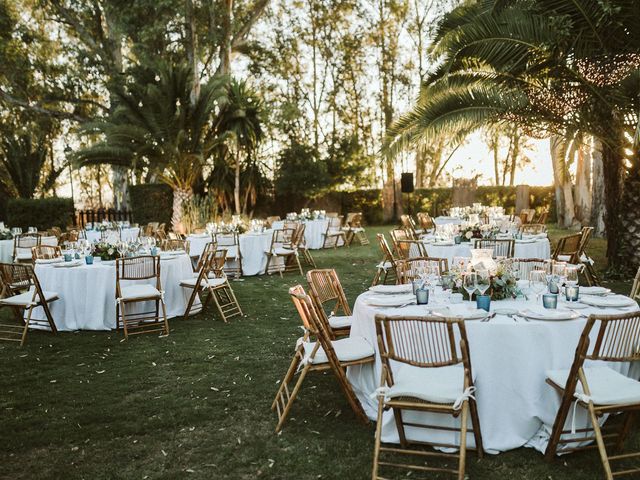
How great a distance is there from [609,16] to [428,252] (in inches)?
166

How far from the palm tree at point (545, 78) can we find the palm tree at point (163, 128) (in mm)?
9093

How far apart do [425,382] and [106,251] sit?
5526 mm

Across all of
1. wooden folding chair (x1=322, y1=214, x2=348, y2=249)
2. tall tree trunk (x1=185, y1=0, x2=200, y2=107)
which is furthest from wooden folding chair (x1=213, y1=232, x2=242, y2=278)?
tall tree trunk (x1=185, y1=0, x2=200, y2=107)

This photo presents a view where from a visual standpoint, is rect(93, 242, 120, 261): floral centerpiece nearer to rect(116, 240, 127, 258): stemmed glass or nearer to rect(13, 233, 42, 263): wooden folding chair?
rect(116, 240, 127, 258): stemmed glass

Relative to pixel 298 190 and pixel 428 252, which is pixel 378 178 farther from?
pixel 428 252

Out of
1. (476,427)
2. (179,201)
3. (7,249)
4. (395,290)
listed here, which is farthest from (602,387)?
(179,201)

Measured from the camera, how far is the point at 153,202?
2102cm

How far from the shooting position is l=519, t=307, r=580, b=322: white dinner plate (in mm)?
3617

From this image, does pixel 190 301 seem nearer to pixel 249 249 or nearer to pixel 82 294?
pixel 82 294

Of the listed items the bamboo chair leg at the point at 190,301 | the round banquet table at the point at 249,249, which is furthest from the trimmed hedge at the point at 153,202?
the bamboo chair leg at the point at 190,301

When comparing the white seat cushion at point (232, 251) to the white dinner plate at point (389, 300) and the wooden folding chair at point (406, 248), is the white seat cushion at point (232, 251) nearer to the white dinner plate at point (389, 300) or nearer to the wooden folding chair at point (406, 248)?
the wooden folding chair at point (406, 248)

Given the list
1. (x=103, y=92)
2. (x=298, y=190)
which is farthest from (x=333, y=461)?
(x=103, y=92)

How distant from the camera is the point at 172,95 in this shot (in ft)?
56.6

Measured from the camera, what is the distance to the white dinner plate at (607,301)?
402 centimetres
